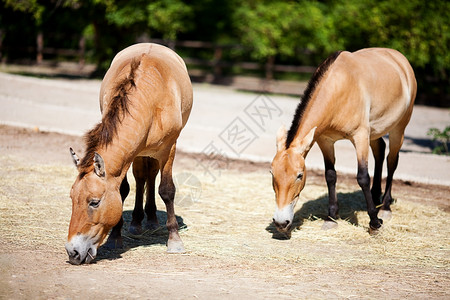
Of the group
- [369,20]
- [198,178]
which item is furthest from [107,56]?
[198,178]

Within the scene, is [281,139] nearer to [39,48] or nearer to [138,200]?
[138,200]

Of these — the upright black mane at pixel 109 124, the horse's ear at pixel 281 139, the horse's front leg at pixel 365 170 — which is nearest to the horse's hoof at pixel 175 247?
the upright black mane at pixel 109 124

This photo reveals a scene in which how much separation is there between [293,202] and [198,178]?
2866 millimetres

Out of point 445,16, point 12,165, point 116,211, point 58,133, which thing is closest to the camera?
point 116,211

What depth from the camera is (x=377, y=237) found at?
575 centimetres

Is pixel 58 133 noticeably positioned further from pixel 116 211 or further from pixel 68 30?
pixel 68 30

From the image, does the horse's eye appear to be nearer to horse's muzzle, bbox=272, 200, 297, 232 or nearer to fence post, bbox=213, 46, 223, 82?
horse's muzzle, bbox=272, 200, 297, 232

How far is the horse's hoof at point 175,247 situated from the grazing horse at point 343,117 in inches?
36.6

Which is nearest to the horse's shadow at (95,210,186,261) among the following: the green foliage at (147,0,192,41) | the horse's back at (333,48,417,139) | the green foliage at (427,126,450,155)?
the horse's back at (333,48,417,139)

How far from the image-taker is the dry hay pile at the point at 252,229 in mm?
4875

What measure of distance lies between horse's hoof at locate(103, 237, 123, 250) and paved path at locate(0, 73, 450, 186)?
4.45 metres

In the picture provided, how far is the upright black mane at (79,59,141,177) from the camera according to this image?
426cm

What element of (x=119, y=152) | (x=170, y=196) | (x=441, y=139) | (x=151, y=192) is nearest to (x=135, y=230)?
(x=151, y=192)

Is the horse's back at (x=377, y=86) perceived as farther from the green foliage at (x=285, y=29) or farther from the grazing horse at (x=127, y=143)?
the green foliage at (x=285, y=29)
